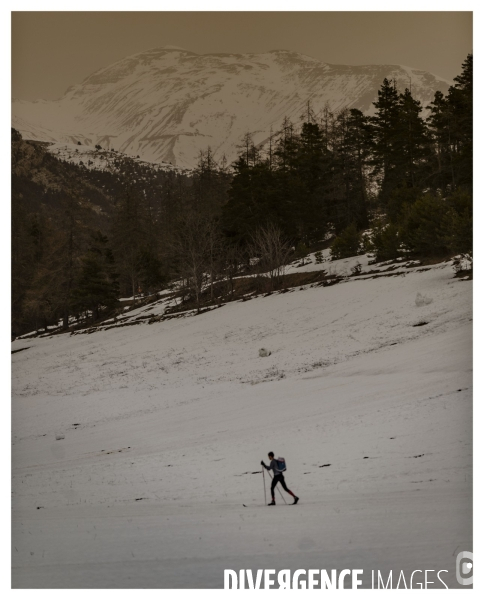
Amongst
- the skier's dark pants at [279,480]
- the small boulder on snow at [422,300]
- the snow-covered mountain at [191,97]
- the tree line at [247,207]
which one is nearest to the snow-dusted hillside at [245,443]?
the small boulder on snow at [422,300]

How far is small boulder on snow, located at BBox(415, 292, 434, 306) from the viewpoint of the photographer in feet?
54.2

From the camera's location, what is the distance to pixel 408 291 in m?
18.2

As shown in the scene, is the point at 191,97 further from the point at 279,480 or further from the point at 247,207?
the point at 247,207

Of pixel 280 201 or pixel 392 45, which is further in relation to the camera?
pixel 280 201

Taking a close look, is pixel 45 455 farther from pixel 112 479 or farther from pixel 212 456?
pixel 212 456

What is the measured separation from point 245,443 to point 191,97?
7993 mm

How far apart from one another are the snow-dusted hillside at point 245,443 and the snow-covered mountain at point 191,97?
15.8ft

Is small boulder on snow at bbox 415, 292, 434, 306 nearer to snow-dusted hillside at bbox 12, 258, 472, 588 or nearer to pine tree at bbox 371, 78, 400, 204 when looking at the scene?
snow-dusted hillside at bbox 12, 258, 472, 588

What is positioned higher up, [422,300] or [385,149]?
[385,149]

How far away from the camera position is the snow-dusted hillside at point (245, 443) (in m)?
7.98

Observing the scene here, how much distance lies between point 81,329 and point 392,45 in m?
9.32

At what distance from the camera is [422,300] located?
16781 mm

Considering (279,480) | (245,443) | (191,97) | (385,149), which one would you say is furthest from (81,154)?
(385,149)
